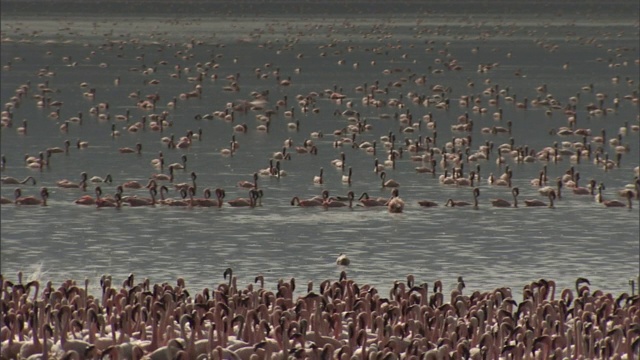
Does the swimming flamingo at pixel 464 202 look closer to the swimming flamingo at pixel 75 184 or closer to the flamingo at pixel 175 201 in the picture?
the flamingo at pixel 175 201

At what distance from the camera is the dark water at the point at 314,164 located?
2969 cm

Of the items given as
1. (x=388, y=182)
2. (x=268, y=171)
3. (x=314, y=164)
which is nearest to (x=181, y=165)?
(x=268, y=171)

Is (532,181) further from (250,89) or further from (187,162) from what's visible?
(250,89)

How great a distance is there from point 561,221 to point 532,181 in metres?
5.64

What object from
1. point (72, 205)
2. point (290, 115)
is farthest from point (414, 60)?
point (72, 205)

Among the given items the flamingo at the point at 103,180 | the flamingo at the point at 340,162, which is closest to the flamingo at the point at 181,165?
the flamingo at the point at 103,180

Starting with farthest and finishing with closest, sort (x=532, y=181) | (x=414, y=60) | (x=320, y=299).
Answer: (x=414, y=60) → (x=532, y=181) → (x=320, y=299)

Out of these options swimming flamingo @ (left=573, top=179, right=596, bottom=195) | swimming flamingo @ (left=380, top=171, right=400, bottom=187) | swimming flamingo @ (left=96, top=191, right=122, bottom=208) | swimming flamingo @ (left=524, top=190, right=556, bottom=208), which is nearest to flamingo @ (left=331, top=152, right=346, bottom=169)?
swimming flamingo @ (left=380, top=171, right=400, bottom=187)

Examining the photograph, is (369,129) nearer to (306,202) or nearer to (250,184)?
(250,184)

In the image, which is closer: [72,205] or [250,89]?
[72,205]

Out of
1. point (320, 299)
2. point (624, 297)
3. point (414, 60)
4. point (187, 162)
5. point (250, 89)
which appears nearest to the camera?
point (320, 299)

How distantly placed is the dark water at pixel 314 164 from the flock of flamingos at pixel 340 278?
15.2 inches

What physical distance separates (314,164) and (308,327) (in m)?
22.8

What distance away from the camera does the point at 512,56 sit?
3767 inches
